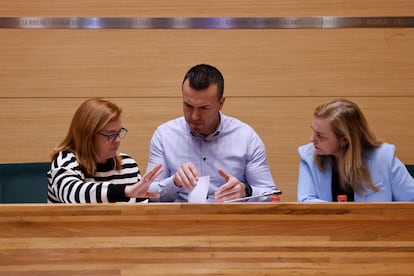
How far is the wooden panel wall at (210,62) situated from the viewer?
4.17 meters

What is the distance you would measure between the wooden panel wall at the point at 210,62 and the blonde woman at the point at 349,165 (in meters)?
0.99

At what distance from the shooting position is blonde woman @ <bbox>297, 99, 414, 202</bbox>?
10.4 ft

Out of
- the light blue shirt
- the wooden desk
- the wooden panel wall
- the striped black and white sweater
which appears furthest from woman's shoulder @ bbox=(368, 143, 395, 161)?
the wooden desk

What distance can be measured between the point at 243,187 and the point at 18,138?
5.79 ft

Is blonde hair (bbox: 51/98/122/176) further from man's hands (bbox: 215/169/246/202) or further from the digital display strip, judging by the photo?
the digital display strip

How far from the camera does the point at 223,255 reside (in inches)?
74.1

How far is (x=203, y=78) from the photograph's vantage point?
3312 millimetres

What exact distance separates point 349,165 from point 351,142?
0.11 meters

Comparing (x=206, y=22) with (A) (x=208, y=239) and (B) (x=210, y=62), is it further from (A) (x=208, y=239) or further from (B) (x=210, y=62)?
(A) (x=208, y=239)

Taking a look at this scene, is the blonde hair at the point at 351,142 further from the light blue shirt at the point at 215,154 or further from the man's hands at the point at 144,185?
the man's hands at the point at 144,185

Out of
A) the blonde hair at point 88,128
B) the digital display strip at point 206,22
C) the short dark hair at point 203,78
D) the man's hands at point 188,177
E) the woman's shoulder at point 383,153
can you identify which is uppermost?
the digital display strip at point 206,22

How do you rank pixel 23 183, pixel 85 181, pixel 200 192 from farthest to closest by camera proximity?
pixel 23 183, pixel 85 181, pixel 200 192

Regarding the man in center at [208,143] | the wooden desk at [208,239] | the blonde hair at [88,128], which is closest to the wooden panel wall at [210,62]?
the man in center at [208,143]

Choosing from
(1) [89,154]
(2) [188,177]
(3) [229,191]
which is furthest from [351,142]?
(1) [89,154]
